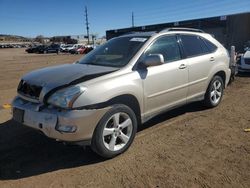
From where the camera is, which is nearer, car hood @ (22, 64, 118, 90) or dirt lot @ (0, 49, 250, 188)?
dirt lot @ (0, 49, 250, 188)

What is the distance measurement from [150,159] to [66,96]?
56.4 inches

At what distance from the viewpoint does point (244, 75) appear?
12.3m

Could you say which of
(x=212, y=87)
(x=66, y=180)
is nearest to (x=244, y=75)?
(x=212, y=87)

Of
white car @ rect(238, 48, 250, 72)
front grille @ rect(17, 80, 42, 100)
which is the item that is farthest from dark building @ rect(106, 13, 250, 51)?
front grille @ rect(17, 80, 42, 100)

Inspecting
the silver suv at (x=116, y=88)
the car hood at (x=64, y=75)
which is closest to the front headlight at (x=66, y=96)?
the silver suv at (x=116, y=88)

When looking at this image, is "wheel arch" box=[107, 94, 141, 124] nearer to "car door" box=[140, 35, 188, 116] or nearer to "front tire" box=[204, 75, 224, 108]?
"car door" box=[140, 35, 188, 116]

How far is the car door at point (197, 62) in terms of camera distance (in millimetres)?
6016

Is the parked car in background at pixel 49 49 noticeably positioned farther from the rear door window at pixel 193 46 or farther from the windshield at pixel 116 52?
the windshield at pixel 116 52

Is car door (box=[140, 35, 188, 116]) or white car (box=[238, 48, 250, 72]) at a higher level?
car door (box=[140, 35, 188, 116])

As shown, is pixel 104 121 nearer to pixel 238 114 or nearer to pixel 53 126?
pixel 53 126

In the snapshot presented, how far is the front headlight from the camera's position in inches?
161

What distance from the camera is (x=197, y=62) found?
613 cm

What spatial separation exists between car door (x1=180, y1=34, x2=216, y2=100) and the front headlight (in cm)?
255

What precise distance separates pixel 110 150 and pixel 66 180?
782 mm
